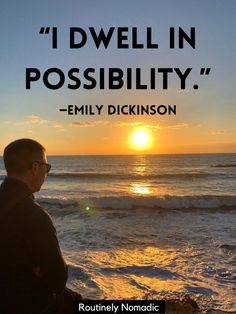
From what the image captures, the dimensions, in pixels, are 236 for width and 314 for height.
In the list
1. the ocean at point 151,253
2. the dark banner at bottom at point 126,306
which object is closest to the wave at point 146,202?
the ocean at point 151,253

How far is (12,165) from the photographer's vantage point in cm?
220

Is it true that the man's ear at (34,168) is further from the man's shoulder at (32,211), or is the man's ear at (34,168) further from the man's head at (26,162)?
the man's shoulder at (32,211)

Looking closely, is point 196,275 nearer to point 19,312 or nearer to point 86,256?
point 86,256

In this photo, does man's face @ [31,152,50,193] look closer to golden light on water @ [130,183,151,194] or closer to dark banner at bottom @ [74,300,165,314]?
dark banner at bottom @ [74,300,165,314]

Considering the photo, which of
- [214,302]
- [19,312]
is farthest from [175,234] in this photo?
[19,312]

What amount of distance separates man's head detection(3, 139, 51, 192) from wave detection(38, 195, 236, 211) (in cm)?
1518

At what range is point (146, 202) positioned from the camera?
1838cm

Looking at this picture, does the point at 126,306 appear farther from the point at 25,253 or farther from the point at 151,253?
the point at 151,253

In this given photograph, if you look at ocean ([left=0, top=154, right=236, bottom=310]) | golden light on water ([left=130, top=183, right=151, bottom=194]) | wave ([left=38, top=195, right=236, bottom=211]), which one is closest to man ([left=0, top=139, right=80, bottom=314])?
ocean ([left=0, top=154, right=236, bottom=310])

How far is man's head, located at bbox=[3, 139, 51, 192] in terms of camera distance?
219cm

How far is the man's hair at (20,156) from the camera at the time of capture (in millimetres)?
2193

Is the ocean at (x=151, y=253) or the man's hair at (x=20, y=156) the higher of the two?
the man's hair at (x=20, y=156)

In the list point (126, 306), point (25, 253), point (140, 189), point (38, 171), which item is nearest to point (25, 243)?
point (25, 253)

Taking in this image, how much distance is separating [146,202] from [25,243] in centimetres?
1654
